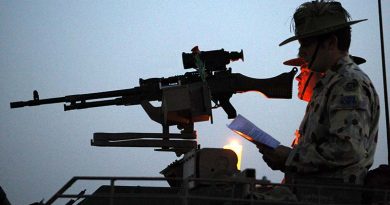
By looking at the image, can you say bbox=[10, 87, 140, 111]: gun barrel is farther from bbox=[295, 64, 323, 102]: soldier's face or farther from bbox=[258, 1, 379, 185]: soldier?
bbox=[258, 1, 379, 185]: soldier

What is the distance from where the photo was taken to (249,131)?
3.87 metres

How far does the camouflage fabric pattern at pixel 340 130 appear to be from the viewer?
141 inches

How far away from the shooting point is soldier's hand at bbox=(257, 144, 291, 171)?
3916 millimetres

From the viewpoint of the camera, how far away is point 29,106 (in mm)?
14469

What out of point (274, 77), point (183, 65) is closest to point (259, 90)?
point (274, 77)

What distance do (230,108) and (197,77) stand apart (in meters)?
0.75

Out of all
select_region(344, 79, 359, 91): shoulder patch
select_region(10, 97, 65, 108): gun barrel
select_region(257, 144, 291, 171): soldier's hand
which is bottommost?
select_region(257, 144, 291, 171): soldier's hand

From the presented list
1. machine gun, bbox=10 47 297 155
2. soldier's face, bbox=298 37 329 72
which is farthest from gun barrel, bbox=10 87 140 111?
soldier's face, bbox=298 37 329 72

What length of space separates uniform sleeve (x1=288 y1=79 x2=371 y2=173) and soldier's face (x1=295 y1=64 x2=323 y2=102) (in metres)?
0.59

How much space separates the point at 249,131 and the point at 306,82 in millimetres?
854

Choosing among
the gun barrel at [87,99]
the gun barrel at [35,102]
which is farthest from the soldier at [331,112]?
the gun barrel at [35,102]

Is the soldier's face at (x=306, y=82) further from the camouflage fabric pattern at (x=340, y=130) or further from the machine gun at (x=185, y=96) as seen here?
the machine gun at (x=185, y=96)

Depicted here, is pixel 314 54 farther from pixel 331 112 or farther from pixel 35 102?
pixel 35 102

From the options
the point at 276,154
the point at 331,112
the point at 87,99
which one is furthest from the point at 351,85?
the point at 87,99
